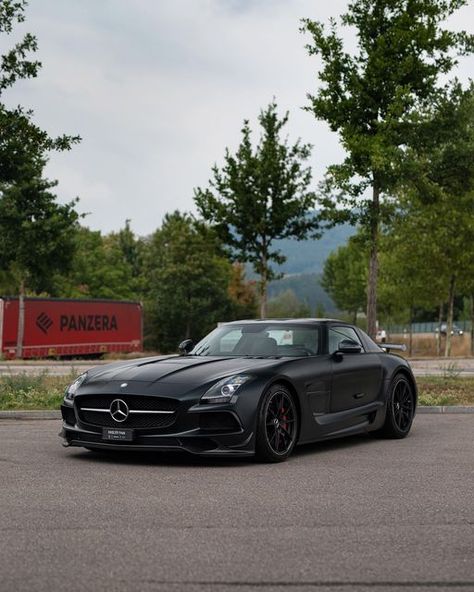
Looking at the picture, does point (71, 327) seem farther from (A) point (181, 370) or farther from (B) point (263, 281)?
(A) point (181, 370)

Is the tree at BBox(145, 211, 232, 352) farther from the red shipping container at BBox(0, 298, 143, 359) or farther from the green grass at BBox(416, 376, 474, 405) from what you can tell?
the green grass at BBox(416, 376, 474, 405)

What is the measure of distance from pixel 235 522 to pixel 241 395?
271 centimetres

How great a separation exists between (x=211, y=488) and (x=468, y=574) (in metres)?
3.13

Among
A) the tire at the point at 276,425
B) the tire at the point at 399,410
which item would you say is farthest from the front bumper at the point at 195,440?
the tire at the point at 399,410

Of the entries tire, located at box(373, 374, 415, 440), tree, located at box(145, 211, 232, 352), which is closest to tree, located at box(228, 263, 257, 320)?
tree, located at box(145, 211, 232, 352)

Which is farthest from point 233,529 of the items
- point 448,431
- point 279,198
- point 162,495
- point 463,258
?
point 463,258

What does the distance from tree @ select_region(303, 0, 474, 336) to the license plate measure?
1381 centimetres

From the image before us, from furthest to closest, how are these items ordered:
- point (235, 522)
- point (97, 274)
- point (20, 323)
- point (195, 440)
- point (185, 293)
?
point (185, 293)
point (97, 274)
point (20, 323)
point (195, 440)
point (235, 522)

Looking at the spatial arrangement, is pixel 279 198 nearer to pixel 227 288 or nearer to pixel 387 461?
pixel 387 461

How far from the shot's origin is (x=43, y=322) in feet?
146

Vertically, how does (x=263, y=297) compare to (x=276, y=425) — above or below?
above

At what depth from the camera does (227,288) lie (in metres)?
83.9

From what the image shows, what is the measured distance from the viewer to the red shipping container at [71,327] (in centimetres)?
4266

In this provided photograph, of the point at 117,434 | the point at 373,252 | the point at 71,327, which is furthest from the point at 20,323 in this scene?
the point at 117,434
